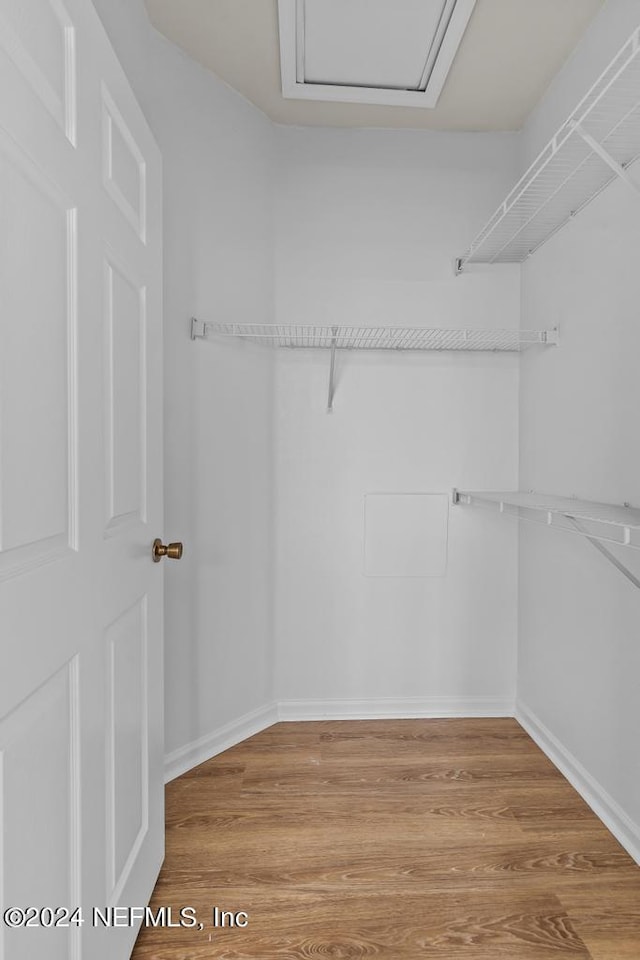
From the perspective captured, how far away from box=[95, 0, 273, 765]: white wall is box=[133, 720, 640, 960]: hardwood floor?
34 cm

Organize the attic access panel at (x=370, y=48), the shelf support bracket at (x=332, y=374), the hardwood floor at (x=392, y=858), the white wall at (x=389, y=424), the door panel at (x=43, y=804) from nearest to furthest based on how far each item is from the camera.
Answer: the door panel at (x=43, y=804) < the hardwood floor at (x=392, y=858) < the attic access panel at (x=370, y=48) < the shelf support bracket at (x=332, y=374) < the white wall at (x=389, y=424)

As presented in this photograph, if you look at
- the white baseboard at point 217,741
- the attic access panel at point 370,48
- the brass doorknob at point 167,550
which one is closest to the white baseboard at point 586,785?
the white baseboard at point 217,741

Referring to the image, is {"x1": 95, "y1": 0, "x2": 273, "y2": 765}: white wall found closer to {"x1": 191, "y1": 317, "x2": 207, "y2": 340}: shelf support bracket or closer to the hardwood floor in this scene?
{"x1": 191, "y1": 317, "x2": 207, "y2": 340}: shelf support bracket

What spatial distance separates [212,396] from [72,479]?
124 cm

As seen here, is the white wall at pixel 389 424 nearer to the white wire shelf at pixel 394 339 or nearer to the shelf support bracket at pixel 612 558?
the white wire shelf at pixel 394 339

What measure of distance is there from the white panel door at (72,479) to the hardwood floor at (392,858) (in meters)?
0.31

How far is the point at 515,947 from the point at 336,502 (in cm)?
154

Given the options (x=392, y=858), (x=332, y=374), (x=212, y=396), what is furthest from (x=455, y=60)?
(x=392, y=858)

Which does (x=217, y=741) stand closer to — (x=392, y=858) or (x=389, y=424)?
(x=392, y=858)

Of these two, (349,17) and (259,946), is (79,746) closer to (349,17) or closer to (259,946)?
(259,946)

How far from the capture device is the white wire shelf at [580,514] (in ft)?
4.56

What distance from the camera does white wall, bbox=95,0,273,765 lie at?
1.96 metres

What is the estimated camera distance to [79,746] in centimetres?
94

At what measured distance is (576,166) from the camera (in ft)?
5.58
